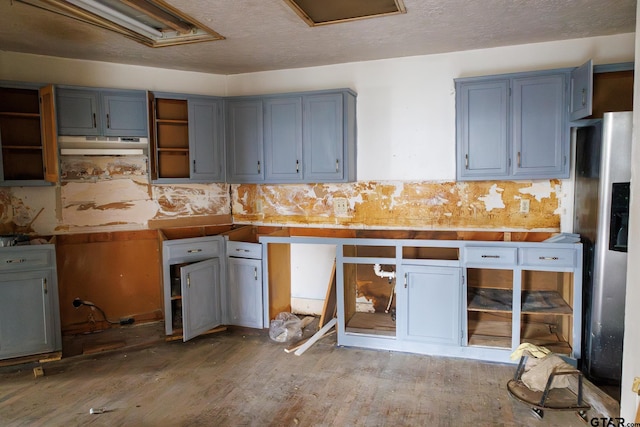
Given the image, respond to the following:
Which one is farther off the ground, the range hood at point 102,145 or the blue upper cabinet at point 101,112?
the blue upper cabinet at point 101,112

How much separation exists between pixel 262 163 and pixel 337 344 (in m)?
1.83

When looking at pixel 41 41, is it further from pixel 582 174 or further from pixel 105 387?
pixel 582 174

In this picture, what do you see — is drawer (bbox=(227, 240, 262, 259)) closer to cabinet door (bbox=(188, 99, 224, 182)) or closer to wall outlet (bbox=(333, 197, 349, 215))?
cabinet door (bbox=(188, 99, 224, 182))

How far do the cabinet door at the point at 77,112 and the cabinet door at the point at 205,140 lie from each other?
82cm

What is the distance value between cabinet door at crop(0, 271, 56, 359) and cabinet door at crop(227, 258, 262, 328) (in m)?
1.45

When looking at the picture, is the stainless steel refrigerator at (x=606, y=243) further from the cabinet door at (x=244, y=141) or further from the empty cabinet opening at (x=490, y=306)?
the cabinet door at (x=244, y=141)

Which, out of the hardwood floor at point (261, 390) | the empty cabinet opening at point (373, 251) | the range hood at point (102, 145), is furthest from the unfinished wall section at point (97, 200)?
the empty cabinet opening at point (373, 251)

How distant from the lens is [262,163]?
4160mm

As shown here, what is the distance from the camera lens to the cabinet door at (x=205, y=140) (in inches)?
162

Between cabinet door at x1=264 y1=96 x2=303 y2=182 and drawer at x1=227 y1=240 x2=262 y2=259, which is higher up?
cabinet door at x1=264 y1=96 x2=303 y2=182

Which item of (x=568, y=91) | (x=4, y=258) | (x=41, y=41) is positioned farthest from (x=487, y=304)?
(x=41, y=41)

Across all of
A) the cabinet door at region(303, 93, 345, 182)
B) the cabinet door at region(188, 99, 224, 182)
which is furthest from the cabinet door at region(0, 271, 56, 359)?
the cabinet door at region(303, 93, 345, 182)

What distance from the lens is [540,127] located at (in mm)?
3361

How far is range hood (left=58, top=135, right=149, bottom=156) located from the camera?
3805 mm
